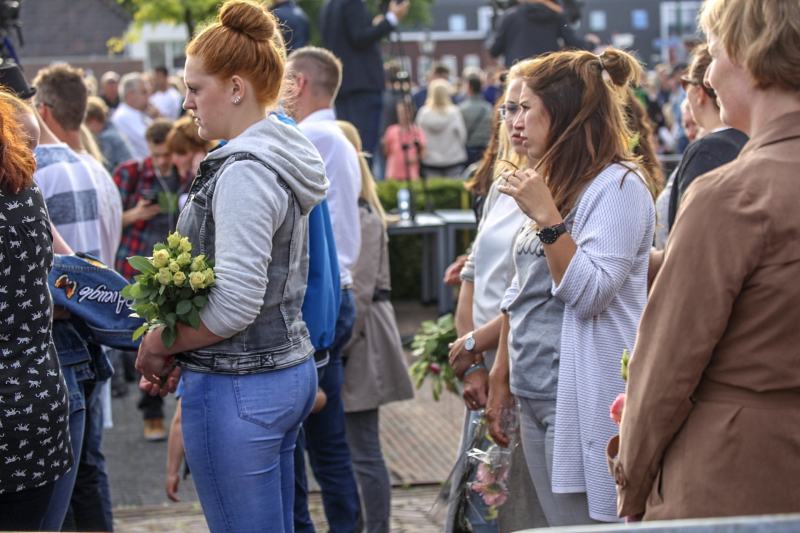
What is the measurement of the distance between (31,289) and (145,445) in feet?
11.5

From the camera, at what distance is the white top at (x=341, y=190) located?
3785 millimetres

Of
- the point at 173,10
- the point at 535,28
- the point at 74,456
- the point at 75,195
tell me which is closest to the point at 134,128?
the point at 535,28

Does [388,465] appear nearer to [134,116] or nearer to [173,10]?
[134,116]

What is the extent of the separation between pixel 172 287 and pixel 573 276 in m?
1.12

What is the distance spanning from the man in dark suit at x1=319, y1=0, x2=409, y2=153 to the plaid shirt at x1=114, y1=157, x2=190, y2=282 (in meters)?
2.84

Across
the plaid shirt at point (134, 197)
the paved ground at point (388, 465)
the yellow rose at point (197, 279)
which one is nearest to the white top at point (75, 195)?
the paved ground at point (388, 465)

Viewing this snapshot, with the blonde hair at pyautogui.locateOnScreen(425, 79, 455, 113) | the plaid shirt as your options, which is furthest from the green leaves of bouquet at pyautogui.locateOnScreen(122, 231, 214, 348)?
the blonde hair at pyautogui.locateOnScreen(425, 79, 455, 113)

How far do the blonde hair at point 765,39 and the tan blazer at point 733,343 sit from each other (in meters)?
0.09

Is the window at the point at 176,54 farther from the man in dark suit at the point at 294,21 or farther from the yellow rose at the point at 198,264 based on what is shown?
the yellow rose at the point at 198,264

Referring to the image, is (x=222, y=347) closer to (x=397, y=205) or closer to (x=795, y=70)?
(x=795, y=70)

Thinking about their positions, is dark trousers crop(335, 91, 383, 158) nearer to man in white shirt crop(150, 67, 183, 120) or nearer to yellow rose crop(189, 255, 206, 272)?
man in white shirt crop(150, 67, 183, 120)

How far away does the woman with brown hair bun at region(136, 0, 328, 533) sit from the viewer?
232 centimetres

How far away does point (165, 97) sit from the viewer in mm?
13211

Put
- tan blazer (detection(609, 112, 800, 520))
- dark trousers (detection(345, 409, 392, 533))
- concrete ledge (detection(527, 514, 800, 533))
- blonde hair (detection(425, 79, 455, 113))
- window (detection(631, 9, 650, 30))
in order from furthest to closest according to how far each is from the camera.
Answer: window (detection(631, 9, 650, 30))
blonde hair (detection(425, 79, 455, 113))
dark trousers (detection(345, 409, 392, 533))
tan blazer (detection(609, 112, 800, 520))
concrete ledge (detection(527, 514, 800, 533))
